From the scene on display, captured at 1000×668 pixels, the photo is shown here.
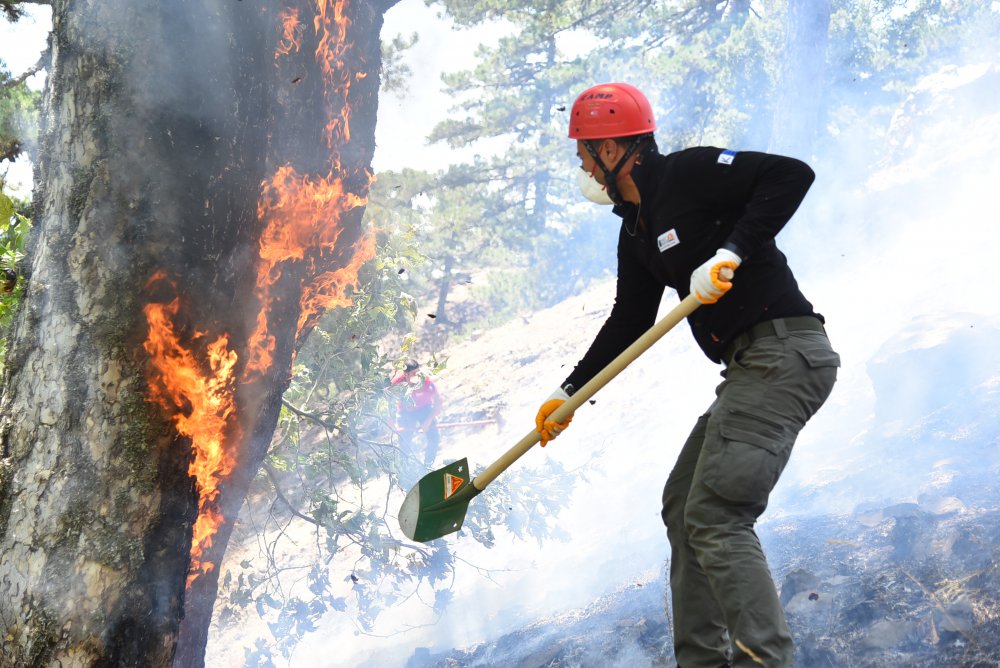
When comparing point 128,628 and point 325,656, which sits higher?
point 128,628

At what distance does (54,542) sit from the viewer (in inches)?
138

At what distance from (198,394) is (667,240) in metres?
2.66

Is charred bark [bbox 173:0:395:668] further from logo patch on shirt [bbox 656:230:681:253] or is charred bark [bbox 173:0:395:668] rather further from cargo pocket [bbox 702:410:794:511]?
cargo pocket [bbox 702:410:794:511]

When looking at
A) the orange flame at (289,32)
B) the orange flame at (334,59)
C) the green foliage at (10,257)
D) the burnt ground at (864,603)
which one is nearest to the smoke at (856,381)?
the burnt ground at (864,603)

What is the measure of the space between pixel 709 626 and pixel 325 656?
788 cm

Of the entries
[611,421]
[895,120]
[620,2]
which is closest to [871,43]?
[895,120]

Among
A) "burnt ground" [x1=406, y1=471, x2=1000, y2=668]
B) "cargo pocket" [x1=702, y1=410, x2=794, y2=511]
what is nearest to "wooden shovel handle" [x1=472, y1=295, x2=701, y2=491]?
"cargo pocket" [x1=702, y1=410, x2=794, y2=511]

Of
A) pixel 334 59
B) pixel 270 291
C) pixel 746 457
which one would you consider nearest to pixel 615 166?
pixel 746 457

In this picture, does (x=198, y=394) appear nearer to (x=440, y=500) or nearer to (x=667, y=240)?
(x=440, y=500)

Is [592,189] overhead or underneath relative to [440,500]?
overhead

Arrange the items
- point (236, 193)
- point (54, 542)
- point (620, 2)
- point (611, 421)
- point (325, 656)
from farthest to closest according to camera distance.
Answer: point (620, 2)
point (611, 421)
point (325, 656)
point (236, 193)
point (54, 542)

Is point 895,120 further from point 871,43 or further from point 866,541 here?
point 866,541

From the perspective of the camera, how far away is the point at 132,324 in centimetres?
379

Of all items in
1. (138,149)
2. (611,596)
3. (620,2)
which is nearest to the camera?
(138,149)
